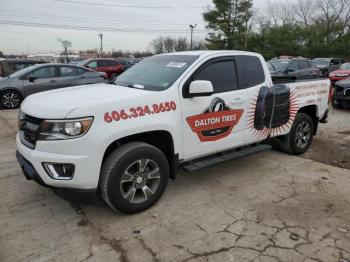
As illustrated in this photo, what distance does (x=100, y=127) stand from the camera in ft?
10.6

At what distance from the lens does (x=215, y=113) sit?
4195 mm

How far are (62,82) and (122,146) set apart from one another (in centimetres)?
873

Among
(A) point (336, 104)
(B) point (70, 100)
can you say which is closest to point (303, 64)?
(A) point (336, 104)

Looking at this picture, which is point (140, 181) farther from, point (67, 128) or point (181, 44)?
point (181, 44)

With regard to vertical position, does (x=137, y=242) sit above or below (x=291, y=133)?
below

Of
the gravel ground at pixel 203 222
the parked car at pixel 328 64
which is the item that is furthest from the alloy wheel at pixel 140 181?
the parked car at pixel 328 64

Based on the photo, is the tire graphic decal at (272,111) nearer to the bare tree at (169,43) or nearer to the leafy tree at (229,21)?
the leafy tree at (229,21)

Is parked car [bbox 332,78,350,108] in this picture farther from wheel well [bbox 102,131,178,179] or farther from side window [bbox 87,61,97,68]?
side window [bbox 87,61,97,68]

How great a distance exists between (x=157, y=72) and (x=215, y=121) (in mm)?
1025

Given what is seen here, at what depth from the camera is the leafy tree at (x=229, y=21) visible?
44219mm

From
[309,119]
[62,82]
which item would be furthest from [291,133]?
[62,82]

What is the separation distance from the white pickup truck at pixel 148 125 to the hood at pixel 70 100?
0.04 feet

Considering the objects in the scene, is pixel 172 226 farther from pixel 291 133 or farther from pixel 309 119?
pixel 309 119

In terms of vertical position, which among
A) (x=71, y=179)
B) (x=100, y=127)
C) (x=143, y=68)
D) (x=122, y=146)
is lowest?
(x=71, y=179)
